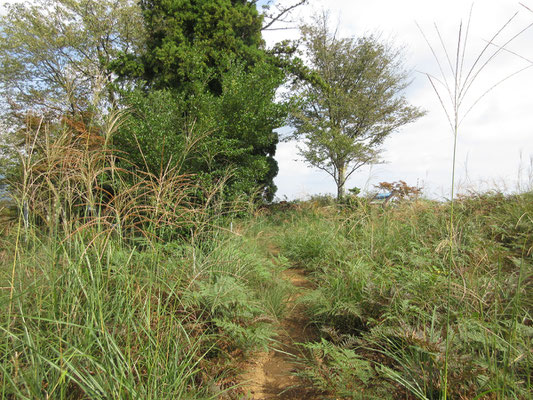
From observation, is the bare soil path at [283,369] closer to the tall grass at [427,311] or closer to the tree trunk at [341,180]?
the tall grass at [427,311]

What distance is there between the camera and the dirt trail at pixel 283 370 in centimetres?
190

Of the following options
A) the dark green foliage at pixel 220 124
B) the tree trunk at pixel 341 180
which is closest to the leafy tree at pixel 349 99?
the tree trunk at pixel 341 180

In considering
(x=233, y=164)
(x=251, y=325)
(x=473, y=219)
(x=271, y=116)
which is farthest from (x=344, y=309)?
(x=271, y=116)

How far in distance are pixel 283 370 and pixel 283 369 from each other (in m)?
0.02

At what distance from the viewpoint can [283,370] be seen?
217cm

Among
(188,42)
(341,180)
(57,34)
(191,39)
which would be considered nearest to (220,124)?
(188,42)

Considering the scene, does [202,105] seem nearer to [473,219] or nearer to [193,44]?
[193,44]

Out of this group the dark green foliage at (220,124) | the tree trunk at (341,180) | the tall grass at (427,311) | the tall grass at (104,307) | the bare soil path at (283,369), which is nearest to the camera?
the tall grass at (104,307)

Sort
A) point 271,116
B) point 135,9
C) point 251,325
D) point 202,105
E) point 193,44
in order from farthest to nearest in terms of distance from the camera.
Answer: point 135,9, point 193,44, point 271,116, point 202,105, point 251,325

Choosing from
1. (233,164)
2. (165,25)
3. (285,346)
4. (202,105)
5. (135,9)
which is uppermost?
(135,9)

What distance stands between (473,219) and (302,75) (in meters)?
9.97

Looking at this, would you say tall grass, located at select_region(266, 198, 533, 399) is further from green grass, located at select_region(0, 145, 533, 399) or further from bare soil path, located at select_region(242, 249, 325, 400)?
bare soil path, located at select_region(242, 249, 325, 400)

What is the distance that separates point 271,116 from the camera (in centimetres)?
779

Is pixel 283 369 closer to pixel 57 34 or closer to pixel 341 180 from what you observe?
pixel 341 180
